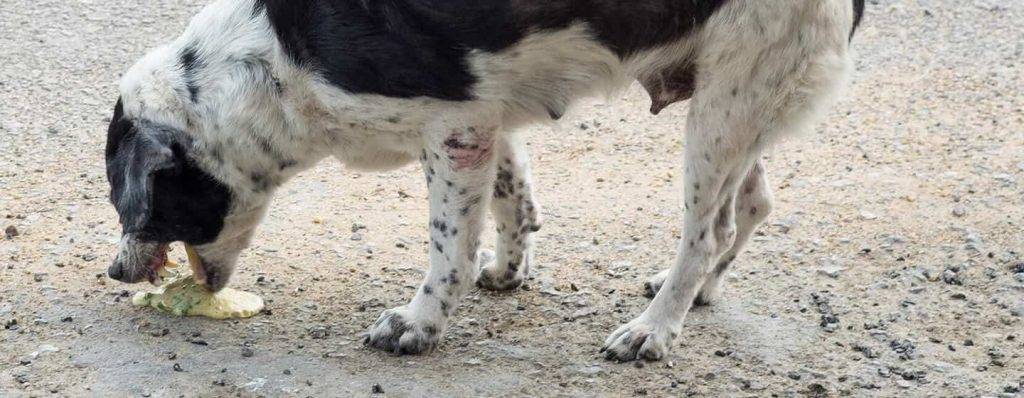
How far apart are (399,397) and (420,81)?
107 cm

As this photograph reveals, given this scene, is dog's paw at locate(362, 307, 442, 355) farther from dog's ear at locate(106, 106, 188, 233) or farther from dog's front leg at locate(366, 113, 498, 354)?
dog's ear at locate(106, 106, 188, 233)

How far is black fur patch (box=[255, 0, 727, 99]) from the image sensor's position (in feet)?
14.5

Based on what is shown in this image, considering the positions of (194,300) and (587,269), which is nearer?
(194,300)

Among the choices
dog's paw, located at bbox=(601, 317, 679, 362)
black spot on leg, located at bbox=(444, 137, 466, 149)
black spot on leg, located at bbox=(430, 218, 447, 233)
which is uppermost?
black spot on leg, located at bbox=(444, 137, 466, 149)

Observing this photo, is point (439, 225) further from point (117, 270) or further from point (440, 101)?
point (117, 270)

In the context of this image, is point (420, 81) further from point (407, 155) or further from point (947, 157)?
point (947, 157)

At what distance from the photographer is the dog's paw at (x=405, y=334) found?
4.86 meters

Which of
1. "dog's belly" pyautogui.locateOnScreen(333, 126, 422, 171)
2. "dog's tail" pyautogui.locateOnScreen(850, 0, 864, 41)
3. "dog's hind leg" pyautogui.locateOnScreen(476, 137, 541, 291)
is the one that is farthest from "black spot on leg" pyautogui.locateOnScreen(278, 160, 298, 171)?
"dog's tail" pyautogui.locateOnScreen(850, 0, 864, 41)

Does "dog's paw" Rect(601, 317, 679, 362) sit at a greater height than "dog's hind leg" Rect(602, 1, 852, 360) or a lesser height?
lesser

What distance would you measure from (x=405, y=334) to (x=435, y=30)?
1.14 metres

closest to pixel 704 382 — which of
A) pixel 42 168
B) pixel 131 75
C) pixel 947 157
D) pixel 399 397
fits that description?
pixel 399 397

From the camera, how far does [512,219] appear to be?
212 inches

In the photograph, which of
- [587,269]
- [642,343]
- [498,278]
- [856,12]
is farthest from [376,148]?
[856,12]

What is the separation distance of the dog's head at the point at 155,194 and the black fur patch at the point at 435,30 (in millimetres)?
656
